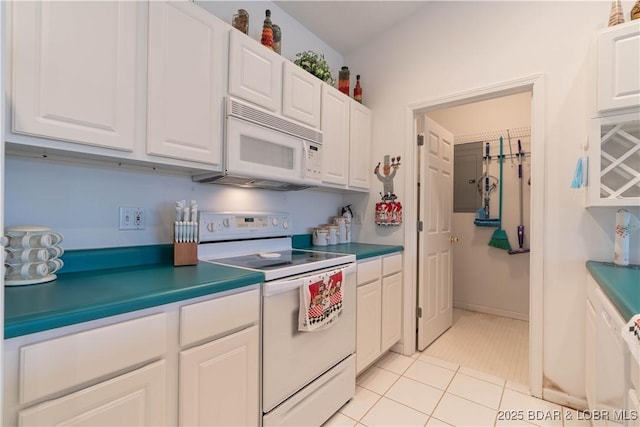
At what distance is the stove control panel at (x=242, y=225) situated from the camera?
1675mm

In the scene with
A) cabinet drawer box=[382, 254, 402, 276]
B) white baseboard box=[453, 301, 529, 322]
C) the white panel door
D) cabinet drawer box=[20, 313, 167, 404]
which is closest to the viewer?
cabinet drawer box=[20, 313, 167, 404]

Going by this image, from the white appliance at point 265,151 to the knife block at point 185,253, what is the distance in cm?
40

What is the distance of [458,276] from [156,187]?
3.52 m

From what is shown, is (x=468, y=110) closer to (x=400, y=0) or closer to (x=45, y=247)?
(x=400, y=0)

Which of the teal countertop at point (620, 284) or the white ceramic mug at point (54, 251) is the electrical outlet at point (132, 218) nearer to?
the white ceramic mug at point (54, 251)

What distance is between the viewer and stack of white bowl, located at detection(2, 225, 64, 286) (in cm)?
103

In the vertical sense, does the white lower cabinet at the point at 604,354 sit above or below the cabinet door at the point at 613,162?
below

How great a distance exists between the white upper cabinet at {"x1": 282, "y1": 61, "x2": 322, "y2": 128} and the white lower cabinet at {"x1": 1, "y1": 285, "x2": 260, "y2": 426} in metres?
1.19

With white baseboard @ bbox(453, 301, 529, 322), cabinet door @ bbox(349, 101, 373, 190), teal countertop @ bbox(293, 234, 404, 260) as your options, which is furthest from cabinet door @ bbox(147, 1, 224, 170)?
white baseboard @ bbox(453, 301, 529, 322)

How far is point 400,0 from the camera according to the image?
2.37 meters

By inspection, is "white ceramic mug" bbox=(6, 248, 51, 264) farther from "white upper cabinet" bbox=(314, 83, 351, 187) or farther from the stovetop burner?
"white upper cabinet" bbox=(314, 83, 351, 187)

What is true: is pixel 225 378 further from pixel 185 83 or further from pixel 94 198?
pixel 185 83

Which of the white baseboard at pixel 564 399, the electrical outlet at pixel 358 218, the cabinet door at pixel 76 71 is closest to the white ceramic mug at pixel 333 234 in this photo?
the electrical outlet at pixel 358 218

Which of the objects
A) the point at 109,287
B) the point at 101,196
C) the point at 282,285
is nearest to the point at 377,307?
the point at 282,285
